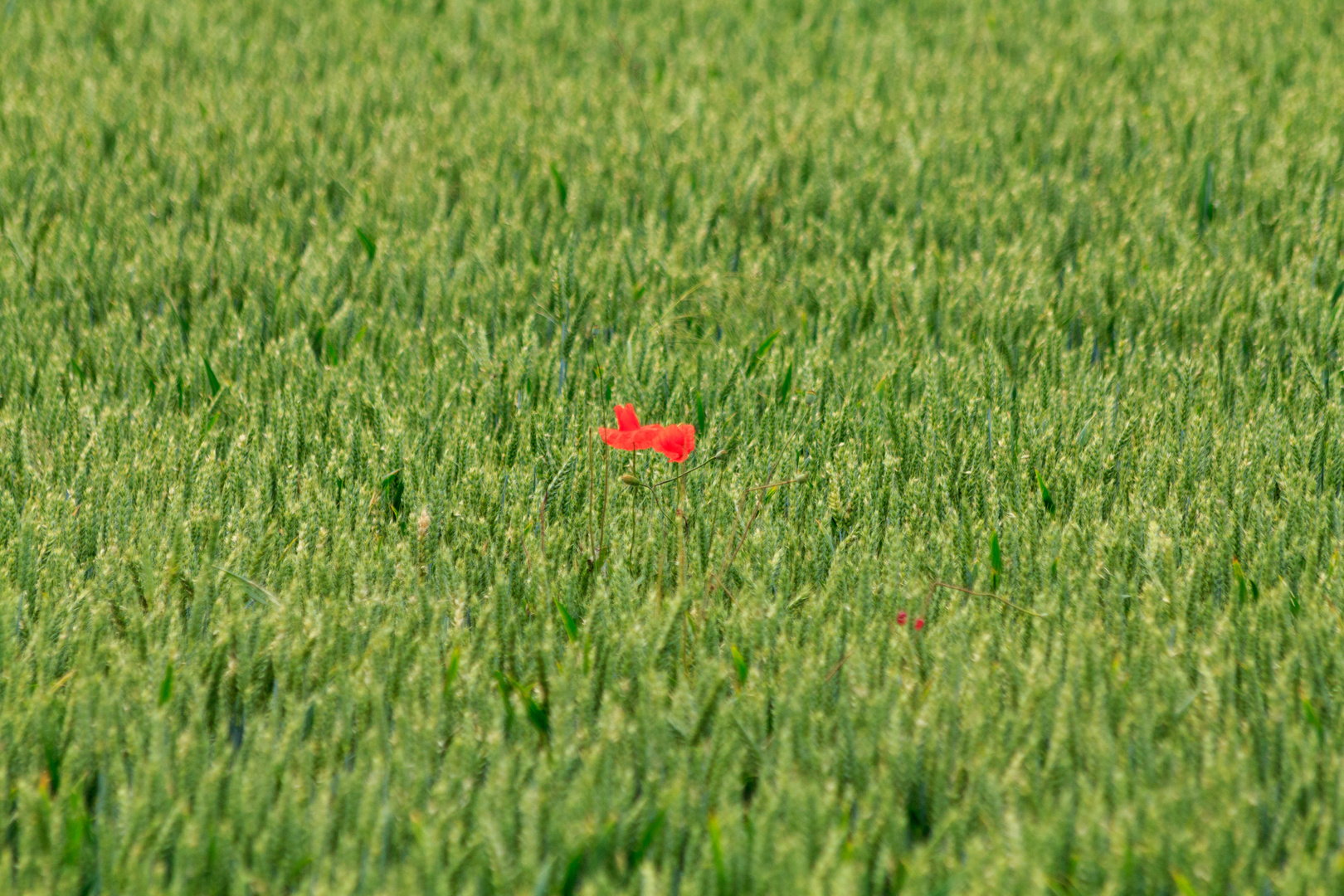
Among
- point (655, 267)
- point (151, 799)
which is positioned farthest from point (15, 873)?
point (655, 267)

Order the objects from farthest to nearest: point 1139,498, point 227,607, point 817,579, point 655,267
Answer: point 655,267 → point 1139,498 → point 817,579 → point 227,607

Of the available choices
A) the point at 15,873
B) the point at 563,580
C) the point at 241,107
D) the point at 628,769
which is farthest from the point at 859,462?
the point at 241,107

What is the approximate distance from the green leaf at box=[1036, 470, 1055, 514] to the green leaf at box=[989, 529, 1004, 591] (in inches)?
8.6

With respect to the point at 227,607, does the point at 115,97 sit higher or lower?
higher

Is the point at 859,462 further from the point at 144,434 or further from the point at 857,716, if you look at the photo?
the point at 144,434

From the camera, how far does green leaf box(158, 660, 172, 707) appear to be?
1.58 m

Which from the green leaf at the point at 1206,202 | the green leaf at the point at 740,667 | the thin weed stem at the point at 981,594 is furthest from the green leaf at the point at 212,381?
the green leaf at the point at 1206,202

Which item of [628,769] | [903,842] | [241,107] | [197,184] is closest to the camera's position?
[903,842]

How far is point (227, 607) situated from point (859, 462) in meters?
1.12

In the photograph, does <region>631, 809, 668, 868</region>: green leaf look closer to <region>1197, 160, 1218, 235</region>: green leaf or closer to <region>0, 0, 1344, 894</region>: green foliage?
<region>0, 0, 1344, 894</region>: green foliage

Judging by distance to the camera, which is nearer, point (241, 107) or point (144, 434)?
point (144, 434)

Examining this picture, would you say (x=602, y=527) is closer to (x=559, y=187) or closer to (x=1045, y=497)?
(x=1045, y=497)

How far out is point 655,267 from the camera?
3.04 m

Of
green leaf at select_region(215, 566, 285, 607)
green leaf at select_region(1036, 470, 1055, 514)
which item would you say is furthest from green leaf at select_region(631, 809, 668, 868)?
green leaf at select_region(1036, 470, 1055, 514)
